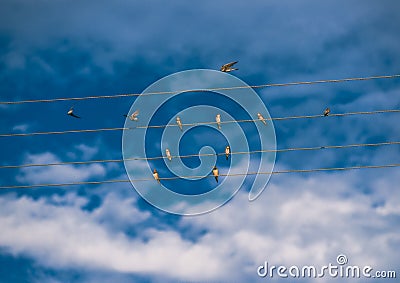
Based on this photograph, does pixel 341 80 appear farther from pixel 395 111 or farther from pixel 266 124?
pixel 266 124

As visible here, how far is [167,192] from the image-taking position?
70.2 ft

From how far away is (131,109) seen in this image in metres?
20.1

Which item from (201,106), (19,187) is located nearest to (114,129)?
(19,187)

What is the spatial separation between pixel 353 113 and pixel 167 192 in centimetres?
881

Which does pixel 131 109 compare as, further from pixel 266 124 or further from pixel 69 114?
pixel 266 124

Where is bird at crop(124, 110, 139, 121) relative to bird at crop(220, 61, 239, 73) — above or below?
below

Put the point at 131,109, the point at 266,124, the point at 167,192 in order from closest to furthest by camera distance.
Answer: the point at 266,124, the point at 131,109, the point at 167,192

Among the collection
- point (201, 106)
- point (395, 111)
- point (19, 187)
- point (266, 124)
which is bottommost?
point (19, 187)

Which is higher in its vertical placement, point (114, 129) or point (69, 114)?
point (69, 114)

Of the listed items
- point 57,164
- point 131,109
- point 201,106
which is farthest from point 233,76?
point 57,164

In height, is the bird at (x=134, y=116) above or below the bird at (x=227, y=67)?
below

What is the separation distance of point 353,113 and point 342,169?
5.54 ft

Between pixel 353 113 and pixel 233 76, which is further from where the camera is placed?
pixel 233 76

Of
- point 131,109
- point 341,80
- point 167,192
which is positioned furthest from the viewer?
point 167,192
